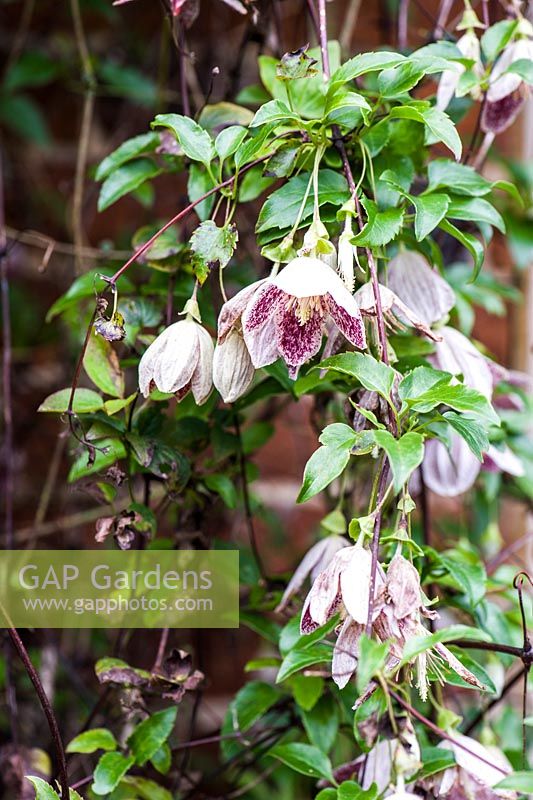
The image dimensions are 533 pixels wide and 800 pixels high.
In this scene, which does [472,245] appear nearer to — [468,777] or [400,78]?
[400,78]

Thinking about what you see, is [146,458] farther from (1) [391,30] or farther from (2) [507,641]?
(1) [391,30]

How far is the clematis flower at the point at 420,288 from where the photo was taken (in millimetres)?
467

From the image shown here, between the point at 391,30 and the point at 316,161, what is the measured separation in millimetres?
528

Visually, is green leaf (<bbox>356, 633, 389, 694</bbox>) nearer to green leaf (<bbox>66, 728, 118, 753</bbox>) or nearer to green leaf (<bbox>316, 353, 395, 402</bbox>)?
green leaf (<bbox>316, 353, 395, 402</bbox>)

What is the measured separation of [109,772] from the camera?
44 centimetres

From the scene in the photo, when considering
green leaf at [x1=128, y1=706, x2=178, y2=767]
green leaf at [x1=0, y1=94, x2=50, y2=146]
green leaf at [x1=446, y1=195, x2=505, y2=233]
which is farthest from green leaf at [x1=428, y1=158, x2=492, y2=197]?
green leaf at [x1=0, y1=94, x2=50, y2=146]

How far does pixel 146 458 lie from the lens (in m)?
0.44

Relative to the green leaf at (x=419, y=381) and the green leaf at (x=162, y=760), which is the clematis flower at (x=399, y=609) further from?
the green leaf at (x=162, y=760)

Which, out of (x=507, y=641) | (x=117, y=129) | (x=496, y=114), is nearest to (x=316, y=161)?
(x=496, y=114)

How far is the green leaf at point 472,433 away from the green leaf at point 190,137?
6.5 inches

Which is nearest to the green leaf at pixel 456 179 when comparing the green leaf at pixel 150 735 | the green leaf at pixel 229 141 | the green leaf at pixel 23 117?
the green leaf at pixel 229 141

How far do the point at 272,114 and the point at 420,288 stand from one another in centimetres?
15

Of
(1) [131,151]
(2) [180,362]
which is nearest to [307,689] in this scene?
(2) [180,362]

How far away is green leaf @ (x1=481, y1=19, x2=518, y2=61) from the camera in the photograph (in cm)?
47
